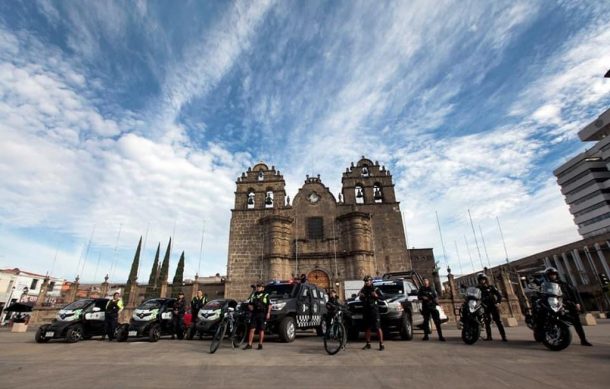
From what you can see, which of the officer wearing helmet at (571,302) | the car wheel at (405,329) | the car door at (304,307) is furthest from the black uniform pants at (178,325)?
the officer wearing helmet at (571,302)

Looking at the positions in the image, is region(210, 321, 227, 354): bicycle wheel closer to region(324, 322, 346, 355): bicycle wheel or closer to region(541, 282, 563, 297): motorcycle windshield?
region(324, 322, 346, 355): bicycle wheel

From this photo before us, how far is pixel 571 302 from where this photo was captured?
614 centimetres

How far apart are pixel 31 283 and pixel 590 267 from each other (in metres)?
79.6

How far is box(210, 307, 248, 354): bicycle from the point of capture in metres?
7.00

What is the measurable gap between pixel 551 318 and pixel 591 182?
75.6 m

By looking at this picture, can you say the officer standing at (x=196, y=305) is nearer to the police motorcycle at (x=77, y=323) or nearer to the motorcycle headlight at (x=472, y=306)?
the police motorcycle at (x=77, y=323)

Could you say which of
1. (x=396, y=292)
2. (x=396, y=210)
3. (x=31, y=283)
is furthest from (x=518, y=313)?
(x=31, y=283)

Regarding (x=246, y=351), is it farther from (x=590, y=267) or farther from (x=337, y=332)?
(x=590, y=267)

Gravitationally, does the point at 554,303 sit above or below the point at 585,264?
below

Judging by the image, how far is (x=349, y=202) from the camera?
27.5 metres

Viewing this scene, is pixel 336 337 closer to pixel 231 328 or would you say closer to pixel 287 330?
pixel 287 330

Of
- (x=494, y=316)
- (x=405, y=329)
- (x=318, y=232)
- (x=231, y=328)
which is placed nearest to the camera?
(x=494, y=316)

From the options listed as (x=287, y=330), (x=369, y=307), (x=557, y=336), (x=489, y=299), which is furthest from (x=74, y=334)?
(x=557, y=336)

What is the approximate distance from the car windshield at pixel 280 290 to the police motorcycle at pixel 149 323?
4.07 m
